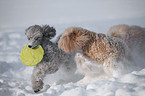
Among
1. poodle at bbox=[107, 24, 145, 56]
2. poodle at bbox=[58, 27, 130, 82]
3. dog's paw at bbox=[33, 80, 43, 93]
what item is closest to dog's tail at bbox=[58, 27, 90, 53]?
poodle at bbox=[58, 27, 130, 82]

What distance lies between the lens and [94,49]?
1251 mm

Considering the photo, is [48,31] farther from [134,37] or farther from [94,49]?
[134,37]

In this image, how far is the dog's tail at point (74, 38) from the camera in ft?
4.05

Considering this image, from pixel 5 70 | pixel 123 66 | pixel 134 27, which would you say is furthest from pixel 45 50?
pixel 134 27

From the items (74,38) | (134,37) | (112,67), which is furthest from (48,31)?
(134,37)

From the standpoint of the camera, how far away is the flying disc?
1.18 m

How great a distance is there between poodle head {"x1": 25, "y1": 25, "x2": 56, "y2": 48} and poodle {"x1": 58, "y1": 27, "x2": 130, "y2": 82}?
160 millimetres

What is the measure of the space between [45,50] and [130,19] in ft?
8.76

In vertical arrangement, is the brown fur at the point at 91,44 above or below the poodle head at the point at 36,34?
below

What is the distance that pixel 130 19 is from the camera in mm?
3260

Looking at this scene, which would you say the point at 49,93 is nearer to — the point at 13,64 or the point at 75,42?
the point at 75,42

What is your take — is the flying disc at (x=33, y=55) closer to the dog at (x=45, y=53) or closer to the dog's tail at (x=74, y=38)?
the dog at (x=45, y=53)

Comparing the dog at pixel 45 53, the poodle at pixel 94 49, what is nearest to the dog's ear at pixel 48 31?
the dog at pixel 45 53

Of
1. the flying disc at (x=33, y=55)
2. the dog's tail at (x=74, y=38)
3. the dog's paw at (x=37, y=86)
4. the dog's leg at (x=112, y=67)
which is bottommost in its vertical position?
the dog's paw at (x=37, y=86)
